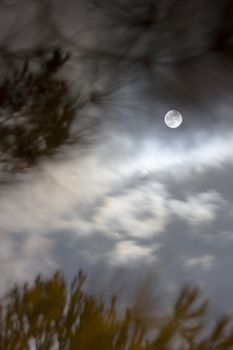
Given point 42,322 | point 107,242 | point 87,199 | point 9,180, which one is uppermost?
point 9,180

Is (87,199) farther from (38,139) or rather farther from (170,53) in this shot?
(170,53)

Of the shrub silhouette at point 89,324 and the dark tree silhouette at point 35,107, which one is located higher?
the dark tree silhouette at point 35,107

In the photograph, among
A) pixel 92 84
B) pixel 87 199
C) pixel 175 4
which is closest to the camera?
pixel 175 4

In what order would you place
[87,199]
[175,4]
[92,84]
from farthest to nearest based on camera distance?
[87,199], [92,84], [175,4]

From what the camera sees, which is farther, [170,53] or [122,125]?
[122,125]

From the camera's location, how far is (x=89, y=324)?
134 cm

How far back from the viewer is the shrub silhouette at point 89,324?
1.31 meters

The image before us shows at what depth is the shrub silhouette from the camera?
1307 mm

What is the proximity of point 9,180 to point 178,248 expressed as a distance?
61cm

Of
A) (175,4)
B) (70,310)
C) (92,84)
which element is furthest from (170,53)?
(70,310)

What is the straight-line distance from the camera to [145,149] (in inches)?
59.1

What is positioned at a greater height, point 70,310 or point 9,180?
point 9,180

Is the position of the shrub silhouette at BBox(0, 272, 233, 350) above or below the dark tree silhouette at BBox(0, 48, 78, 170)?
below

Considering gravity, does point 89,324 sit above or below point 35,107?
below
